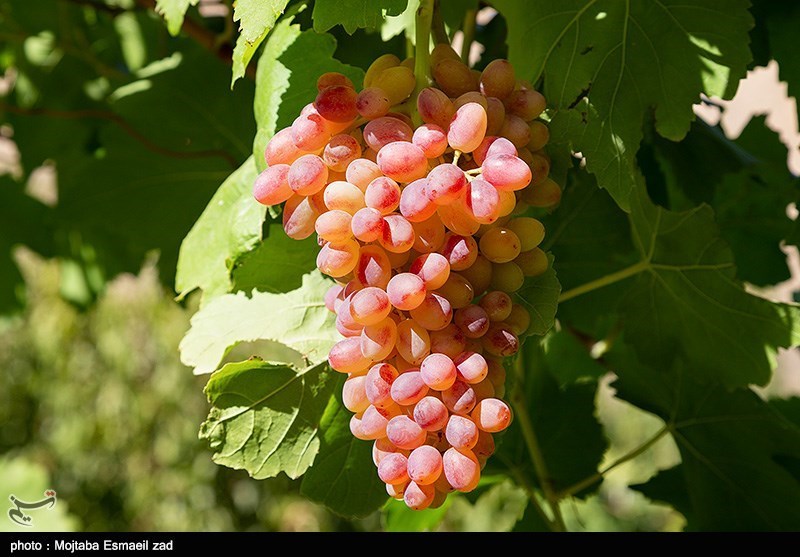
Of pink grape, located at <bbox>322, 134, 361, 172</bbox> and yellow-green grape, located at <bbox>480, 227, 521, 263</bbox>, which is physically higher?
pink grape, located at <bbox>322, 134, 361, 172</bbox>

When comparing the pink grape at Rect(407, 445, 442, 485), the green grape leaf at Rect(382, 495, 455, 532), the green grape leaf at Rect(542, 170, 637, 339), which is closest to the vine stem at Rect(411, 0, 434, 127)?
the pink grape at Rect(407, 445, 442, 485)

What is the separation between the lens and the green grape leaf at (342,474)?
69 cm

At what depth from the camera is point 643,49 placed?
2.12 feet

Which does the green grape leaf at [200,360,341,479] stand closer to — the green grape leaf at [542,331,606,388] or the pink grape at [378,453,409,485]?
the pink grape at [378,453,409,485]

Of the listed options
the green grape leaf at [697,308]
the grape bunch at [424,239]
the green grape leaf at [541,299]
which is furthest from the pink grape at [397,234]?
the green grape leaf at [697,308]

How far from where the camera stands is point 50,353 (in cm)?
343

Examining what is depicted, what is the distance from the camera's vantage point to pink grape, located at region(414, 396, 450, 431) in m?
0.52

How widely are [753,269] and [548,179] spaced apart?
2.11 ft

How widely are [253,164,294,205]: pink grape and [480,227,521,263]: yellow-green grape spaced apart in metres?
0.13

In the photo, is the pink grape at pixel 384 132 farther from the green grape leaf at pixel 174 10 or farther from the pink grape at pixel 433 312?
the green grape leaf at pixel 174 10

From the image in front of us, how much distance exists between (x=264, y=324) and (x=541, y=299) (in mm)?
236

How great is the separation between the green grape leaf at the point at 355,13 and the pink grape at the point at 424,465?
258 millimetres
